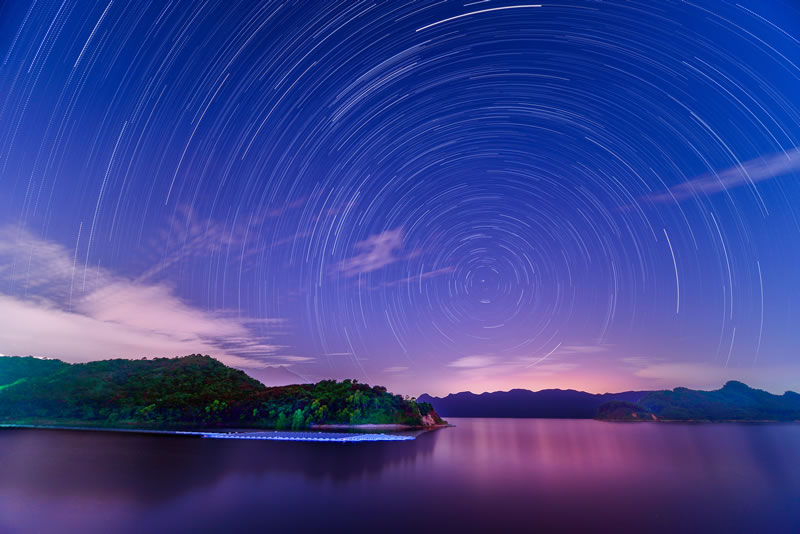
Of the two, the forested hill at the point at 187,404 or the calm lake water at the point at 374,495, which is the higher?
the forested hill at the point at 187,404

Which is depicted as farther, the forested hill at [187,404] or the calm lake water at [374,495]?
the forested hill at [187,404]

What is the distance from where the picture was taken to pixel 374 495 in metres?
23.0

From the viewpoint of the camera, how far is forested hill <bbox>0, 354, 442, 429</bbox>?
102 meters

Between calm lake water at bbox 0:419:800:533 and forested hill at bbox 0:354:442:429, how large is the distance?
66449 millimetres

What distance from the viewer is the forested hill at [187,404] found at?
334ft

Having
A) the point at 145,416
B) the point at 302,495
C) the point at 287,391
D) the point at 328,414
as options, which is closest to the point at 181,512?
the point at 302,495

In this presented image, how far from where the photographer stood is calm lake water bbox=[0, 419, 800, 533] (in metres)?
17.5

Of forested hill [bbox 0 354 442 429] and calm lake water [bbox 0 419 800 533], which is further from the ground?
forested hill [bbox 0 354 442 429]

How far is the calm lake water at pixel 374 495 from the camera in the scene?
687 inches

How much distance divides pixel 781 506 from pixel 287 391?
116 metres

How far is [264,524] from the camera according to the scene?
54.7 ft

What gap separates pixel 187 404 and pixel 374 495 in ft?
341

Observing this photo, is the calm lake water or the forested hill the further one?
the forested hill

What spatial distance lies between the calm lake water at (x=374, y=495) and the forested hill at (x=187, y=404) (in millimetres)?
66449
